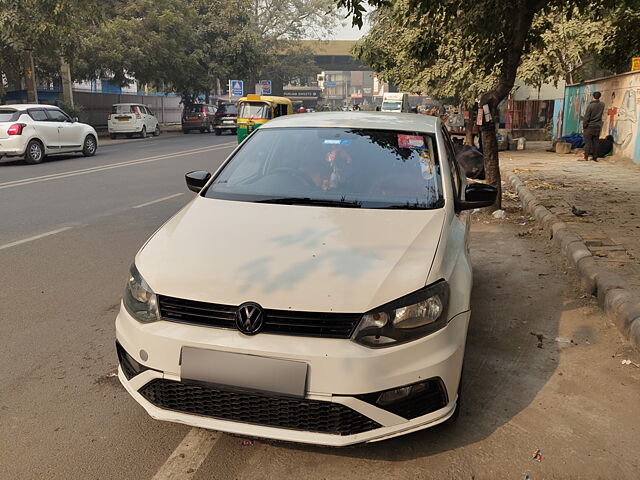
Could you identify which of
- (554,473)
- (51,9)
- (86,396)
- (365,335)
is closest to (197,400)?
(365,335)

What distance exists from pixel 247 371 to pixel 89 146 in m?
18.5

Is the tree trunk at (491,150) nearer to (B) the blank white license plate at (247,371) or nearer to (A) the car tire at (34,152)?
(B) the blank white license plate at (247,371)

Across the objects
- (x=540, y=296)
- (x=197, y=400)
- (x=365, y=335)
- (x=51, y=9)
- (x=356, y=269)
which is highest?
(x=51, y=9)

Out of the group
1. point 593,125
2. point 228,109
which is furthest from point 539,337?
point 228,109

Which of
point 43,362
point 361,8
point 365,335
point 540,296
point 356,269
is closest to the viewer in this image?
point 365,335

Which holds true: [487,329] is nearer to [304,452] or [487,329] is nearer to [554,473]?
[554,473]

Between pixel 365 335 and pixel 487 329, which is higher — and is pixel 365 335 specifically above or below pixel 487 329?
above

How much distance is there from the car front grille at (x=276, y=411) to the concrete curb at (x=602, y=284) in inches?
99.1

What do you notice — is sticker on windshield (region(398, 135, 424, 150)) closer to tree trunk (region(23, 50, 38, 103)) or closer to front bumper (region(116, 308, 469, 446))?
front bumper (region(116, 308, 469, 446))

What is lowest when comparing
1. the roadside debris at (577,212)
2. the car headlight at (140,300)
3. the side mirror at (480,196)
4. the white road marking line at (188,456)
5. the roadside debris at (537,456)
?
the roadside debris at (537,456)

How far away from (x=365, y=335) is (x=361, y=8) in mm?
4504

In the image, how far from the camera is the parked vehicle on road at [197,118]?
36.4m

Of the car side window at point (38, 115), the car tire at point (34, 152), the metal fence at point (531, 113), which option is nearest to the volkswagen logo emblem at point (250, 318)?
the car tire at point (34, 152)

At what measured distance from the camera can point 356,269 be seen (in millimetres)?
2789
